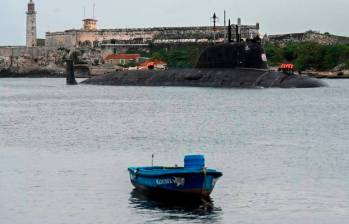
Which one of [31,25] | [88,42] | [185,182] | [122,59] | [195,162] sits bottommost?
[185,182]

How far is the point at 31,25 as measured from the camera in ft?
574

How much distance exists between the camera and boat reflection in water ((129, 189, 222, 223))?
68.9 ft

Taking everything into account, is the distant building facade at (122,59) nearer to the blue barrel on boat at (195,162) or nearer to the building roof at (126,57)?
the building roof at (126,57)

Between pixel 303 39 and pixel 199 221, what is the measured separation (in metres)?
152

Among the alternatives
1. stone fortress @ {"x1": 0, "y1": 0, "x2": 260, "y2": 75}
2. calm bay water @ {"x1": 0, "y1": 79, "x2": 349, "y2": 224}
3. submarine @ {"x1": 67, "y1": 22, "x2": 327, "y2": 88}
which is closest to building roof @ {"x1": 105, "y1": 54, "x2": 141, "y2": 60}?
stone fortress @ {"x1": 0, "y1": 0, "x2": 260, "y2": 75}

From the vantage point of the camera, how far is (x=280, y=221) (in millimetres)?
20781

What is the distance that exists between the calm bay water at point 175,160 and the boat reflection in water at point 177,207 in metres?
0.03

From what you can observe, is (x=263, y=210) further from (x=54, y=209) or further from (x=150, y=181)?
(x=54, y=209)

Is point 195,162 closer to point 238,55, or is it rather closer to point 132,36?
point 238,55

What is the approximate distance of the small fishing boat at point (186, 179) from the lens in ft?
71.3

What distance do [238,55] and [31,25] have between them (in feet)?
372

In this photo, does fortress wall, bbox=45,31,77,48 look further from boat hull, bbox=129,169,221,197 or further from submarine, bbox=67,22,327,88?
boat hull, bbox=129,169,221,197

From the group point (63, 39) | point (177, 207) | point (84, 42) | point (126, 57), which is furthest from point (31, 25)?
point (177, 207)

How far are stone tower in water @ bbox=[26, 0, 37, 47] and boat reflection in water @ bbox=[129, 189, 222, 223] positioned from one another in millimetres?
154796
